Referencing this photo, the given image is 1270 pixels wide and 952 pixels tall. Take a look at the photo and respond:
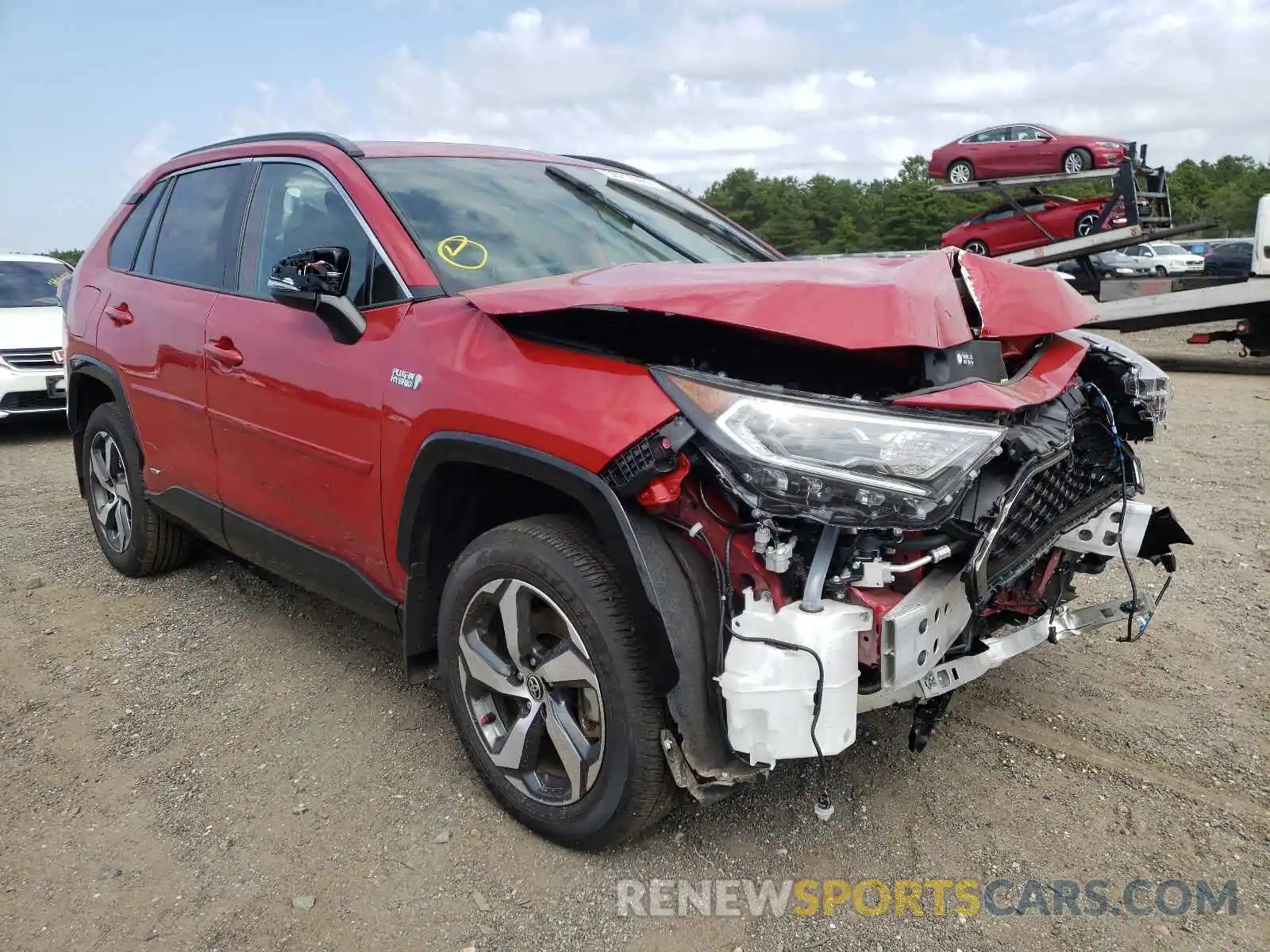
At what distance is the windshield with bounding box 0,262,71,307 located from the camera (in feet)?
29.9

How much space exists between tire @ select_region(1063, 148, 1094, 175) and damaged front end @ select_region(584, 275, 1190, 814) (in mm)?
16729

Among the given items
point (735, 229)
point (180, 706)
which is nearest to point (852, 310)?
point (735, 229)

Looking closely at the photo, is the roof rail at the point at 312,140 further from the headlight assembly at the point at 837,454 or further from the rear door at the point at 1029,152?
the rear door at the point at 1029,152

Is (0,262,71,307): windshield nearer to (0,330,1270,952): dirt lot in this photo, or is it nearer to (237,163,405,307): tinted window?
(0,330,1270,952): dirt lot

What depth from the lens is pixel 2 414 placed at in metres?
8.23

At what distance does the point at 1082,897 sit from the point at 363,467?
2.21 metres

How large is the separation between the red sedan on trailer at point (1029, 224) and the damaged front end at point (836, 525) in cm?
1578

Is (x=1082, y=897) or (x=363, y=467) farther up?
(x=363, y=467)

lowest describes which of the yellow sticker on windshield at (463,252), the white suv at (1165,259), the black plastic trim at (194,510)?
the black plastic trim at (194,510)

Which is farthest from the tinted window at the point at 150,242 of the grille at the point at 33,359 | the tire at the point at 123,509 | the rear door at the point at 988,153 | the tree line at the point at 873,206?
the tree line at the point at 873,206

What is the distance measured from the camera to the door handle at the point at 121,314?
402 cm

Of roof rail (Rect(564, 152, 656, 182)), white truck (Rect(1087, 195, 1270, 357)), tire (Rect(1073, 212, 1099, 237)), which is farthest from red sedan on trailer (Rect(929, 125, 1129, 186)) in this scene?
roof rail (Rect(564, 152, 656, 182))

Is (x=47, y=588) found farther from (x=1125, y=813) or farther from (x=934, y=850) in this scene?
(x=1125, y=813)

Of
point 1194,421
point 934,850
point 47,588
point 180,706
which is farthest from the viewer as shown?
point 1194,421
